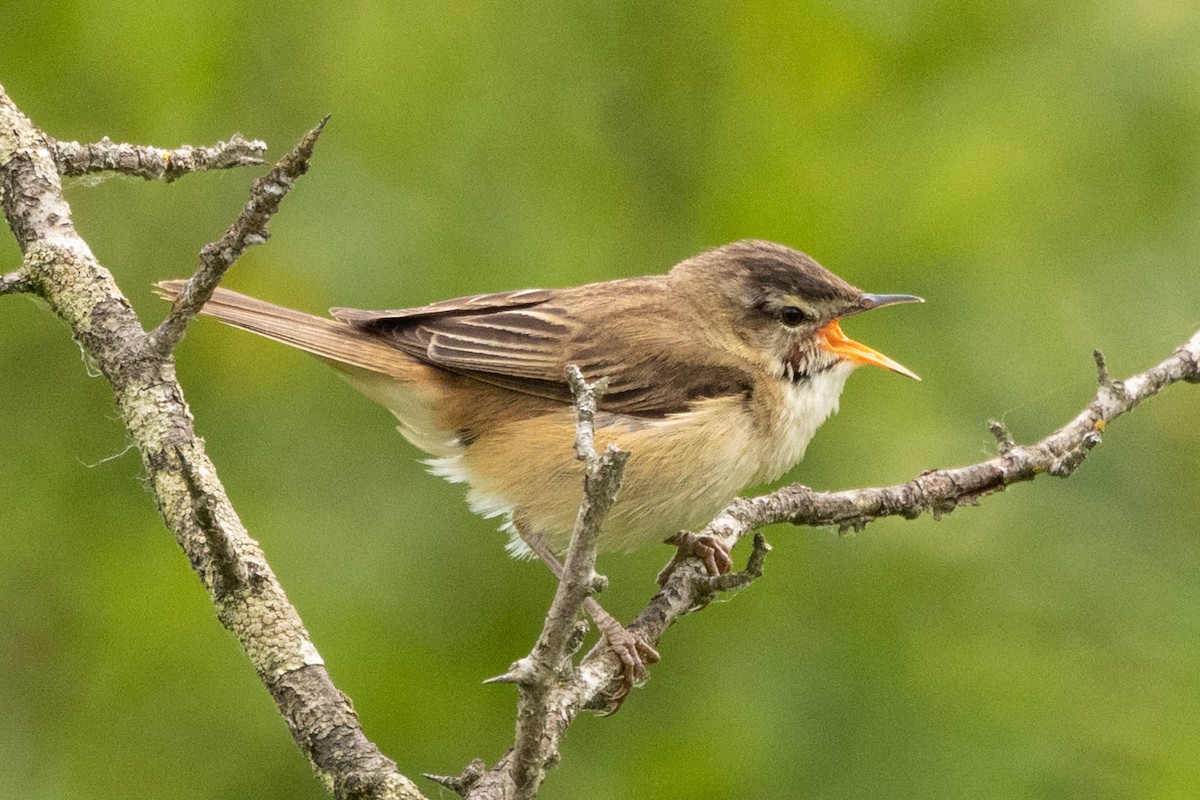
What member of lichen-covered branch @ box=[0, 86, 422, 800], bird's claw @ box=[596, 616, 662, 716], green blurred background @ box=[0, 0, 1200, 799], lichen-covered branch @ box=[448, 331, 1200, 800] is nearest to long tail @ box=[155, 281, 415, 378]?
green blurred background @ box=[0, 0, 1200, 799]

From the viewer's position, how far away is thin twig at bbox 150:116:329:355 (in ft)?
7.16

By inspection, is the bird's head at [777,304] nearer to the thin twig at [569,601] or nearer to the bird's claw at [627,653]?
the bird's claw at [627,653]

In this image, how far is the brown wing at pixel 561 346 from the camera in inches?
175

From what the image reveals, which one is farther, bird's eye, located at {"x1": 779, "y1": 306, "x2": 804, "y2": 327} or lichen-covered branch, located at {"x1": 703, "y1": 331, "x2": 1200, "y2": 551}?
bird's eye, located at {"x1": 779, "y1": 306, "x2": 804, "y2": 327}

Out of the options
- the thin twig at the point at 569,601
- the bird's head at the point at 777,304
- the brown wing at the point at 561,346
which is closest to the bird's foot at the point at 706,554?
the brown wing at the point at 561,346

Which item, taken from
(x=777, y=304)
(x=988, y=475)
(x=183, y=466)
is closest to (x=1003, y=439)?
(x=988, y=475)

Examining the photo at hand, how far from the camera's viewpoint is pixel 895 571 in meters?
4.29

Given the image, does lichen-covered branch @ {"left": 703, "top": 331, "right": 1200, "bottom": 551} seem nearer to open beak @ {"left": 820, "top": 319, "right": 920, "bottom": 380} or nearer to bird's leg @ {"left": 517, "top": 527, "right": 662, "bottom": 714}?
open beak @ {"left": 820, "top": 319, "right": 920, "bottom": 380}

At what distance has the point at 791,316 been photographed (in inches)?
184

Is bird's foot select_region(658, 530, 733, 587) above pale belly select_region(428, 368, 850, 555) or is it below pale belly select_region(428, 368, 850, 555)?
below

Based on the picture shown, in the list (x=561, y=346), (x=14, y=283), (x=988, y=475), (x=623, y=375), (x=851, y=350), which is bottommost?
(x=988, y=475)

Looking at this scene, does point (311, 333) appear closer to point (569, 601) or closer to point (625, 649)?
point (625, 649)

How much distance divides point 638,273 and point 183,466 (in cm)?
296

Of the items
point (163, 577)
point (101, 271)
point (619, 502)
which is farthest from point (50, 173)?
point (619, 502)
